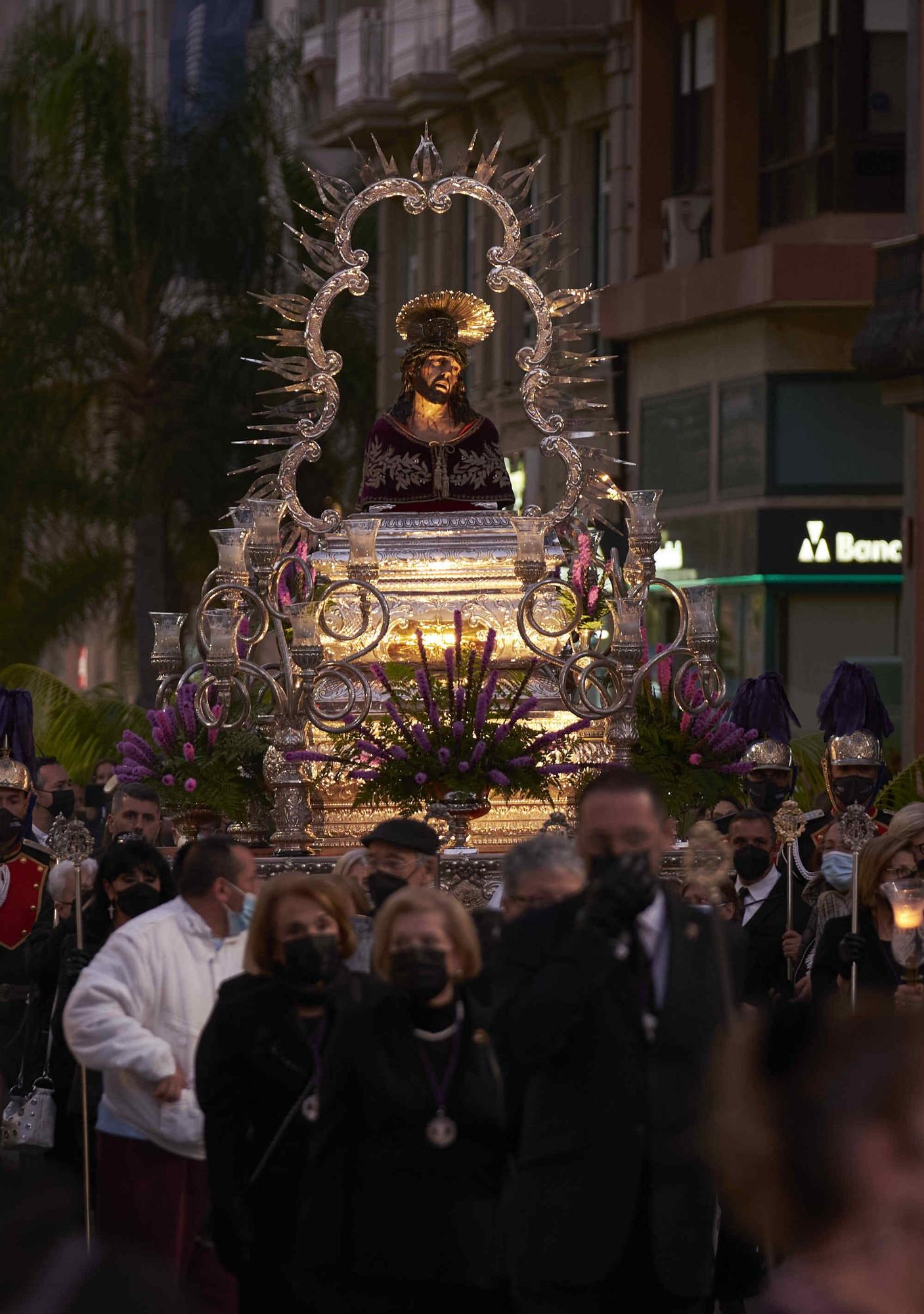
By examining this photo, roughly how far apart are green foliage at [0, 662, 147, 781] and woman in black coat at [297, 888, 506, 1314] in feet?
46.0

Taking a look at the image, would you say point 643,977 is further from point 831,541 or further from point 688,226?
point 688,226

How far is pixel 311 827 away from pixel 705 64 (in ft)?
52.4

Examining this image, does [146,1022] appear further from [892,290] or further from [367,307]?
[367,307]

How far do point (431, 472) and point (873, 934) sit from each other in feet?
15.1

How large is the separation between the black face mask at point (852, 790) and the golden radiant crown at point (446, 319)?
266 cm

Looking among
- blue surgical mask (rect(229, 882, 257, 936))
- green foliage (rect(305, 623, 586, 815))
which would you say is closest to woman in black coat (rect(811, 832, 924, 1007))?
blue surgical mask (rect(229, 882, 257, 936))

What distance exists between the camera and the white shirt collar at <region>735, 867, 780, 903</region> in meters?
10.5

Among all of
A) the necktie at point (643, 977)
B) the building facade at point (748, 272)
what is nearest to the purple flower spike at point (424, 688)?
the necktie at point (643, 977)

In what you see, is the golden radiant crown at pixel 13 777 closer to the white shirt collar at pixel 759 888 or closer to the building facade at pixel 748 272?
the white shirt collar at pixel 759 888

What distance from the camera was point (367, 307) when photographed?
114 feet

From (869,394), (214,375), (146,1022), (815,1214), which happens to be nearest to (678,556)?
(869,394)

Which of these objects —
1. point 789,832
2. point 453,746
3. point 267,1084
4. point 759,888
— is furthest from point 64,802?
point 267,1084

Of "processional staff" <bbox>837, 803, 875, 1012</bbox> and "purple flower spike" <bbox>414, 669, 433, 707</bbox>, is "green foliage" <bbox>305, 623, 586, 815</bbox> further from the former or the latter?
"processional staff" <bbox>837, 803, 875, 1012</bbox>

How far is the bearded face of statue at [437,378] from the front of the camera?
42.0 feet
